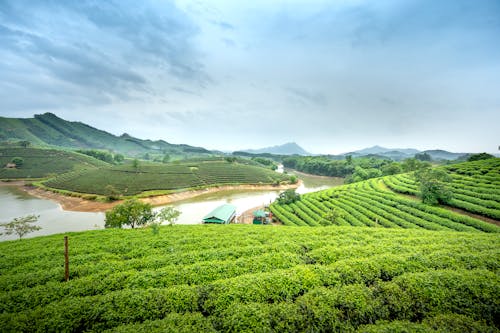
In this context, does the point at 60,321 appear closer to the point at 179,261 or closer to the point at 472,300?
the point at 179,261

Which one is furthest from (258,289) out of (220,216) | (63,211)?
(63,211)

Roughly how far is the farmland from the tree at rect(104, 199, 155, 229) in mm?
12518

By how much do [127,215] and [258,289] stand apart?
917 inches

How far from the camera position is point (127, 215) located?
23.4 metres

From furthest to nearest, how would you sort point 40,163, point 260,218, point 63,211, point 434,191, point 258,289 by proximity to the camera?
point 40,163, point 63,211, point 260,218, point 434,191, point 258,289

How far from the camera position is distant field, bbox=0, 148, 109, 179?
66887 millimetres

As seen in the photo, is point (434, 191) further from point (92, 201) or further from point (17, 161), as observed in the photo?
point (17, 161)

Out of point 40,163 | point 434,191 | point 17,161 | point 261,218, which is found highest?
point 17,161

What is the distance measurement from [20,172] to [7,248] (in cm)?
8792

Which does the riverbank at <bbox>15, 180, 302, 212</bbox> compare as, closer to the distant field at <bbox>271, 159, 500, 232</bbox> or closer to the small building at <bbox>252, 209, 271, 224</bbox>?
the small building at <bbox>252, 209, 271, 224</bbox>

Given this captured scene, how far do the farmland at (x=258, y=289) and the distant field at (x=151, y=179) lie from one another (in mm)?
48009

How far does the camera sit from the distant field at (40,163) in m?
66.9

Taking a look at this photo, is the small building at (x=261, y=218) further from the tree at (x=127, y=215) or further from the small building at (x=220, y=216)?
the tree at (x=127, y=215)

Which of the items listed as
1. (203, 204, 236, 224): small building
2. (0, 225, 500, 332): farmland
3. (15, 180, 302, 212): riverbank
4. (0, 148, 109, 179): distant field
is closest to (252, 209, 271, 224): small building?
(203, 204, 236, 224): small building
